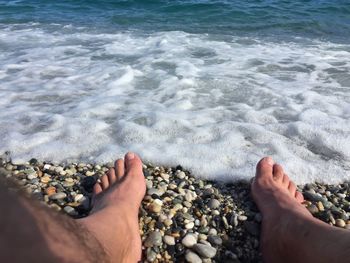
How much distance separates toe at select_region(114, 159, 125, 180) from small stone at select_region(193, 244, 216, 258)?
84 centimetres

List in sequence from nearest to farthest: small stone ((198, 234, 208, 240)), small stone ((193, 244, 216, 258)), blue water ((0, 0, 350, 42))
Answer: small stone ((193, 244, 216, 258)) < small stone ((198, 234, 208, 240)) < blue water ((0, 0, 350, 42))

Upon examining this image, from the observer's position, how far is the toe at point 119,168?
2866 millimetres

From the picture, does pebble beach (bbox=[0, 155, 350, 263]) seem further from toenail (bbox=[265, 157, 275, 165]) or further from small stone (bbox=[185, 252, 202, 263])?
toenail (bbox=[265, 157, 275, 165])

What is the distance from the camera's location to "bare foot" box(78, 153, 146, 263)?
2090 millimetres

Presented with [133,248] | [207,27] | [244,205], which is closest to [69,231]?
[133,248]

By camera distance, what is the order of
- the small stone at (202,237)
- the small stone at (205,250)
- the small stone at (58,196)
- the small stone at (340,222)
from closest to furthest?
the small stone at (205,250), the small stone at (202,237), the small stone at (340,222), the small stone at (58,196)

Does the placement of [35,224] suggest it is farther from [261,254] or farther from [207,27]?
[207,27]

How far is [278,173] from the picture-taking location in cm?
293

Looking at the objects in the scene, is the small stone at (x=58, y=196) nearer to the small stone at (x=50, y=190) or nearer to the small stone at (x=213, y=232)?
the small stone at (x=50, y=190)

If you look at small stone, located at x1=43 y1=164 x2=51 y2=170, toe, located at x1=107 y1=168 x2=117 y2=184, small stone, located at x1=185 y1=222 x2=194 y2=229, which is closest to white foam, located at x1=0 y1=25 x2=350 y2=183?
small stone, located at x1=43 y1=164 x2=51 y2=170

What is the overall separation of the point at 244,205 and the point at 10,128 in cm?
217

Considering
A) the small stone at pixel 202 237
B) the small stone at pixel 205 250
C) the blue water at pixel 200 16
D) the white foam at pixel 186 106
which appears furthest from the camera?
the blue water at pixel 200 16

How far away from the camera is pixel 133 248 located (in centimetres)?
217

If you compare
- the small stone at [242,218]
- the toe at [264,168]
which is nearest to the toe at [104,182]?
the small stone at [242,218]
